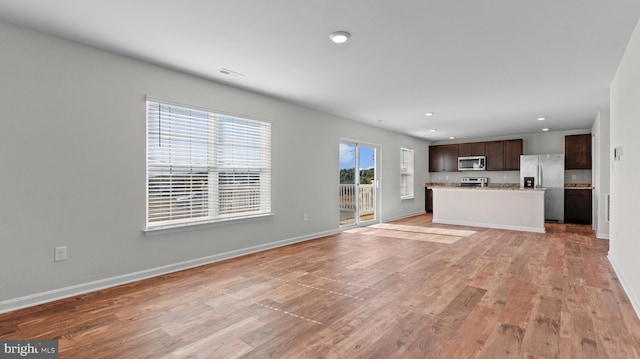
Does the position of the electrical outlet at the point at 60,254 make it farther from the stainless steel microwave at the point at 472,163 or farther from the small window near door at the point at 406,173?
the stainless steel microwave at the point at 472,163

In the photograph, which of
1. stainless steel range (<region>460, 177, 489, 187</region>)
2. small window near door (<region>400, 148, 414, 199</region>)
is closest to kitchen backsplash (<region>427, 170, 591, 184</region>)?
stainless steel range (<region>460, 177, 489, 187</region>)

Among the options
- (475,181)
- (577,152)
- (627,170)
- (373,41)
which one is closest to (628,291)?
(627,170)

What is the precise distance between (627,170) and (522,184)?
18.8 ft

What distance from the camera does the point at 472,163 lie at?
920 centimetres

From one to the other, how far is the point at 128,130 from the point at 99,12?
1.21m

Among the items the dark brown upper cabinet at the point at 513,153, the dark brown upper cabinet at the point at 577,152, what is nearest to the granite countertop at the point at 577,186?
the dark brown upper cabinet at the point at 577,152

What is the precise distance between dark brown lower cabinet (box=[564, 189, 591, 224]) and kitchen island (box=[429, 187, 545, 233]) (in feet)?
5.49

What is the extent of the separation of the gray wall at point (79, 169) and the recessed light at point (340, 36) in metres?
1.95

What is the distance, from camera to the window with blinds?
357 cm

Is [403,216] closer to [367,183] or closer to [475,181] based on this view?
[367,183]

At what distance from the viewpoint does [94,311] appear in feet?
8.45

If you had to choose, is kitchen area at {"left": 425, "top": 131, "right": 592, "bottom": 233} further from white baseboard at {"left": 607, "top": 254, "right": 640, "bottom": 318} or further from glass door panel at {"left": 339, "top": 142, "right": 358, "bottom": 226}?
white baseboard at {"left": 607, "top": 254, "right": 640, "bottom": 318}

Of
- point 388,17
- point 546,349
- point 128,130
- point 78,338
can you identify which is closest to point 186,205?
point 128,130

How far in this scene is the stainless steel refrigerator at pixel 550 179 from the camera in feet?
25.0
